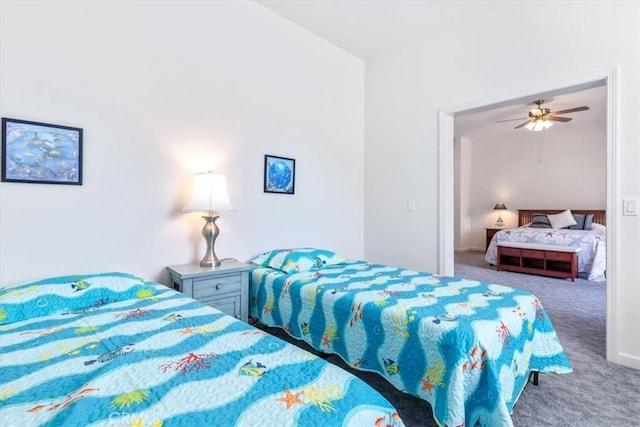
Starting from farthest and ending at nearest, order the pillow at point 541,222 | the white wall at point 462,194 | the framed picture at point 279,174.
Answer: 1. the white wall at point 462,194
2. the pillow at point 541,222
3. the framed picture at point 279,174

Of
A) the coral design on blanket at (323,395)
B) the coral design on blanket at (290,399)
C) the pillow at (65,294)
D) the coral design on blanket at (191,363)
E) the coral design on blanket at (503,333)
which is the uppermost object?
the pillow at (65,294)

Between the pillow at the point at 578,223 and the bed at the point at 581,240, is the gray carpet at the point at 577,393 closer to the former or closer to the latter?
the bed at the point at 581,240

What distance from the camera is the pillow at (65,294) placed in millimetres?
1383

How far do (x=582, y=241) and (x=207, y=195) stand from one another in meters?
5.31

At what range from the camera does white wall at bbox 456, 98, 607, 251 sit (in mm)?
6324

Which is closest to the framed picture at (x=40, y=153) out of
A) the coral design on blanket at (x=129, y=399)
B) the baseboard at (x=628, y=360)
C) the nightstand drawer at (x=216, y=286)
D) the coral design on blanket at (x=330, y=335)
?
the nightstand drawer at (x=216, y=286)

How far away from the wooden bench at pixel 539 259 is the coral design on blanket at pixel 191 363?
5280mm

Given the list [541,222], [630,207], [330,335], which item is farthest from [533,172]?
[330,335]

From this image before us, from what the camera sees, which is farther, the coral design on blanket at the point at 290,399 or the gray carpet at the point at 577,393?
the gray carpet at the point at 577,393

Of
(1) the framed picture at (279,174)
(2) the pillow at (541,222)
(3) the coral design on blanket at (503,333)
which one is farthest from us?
(2) the pillow at (541,222)

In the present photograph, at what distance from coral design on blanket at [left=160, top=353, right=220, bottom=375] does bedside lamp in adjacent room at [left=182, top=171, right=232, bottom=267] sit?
1.29 meters

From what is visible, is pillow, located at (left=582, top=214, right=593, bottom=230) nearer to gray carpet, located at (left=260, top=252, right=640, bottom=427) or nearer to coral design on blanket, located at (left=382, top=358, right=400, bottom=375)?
gray carpet, located at (left=260, top=252, right=640, bottom=427)

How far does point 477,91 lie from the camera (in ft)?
9.23

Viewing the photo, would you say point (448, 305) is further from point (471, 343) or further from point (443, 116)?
point (443, 116)
